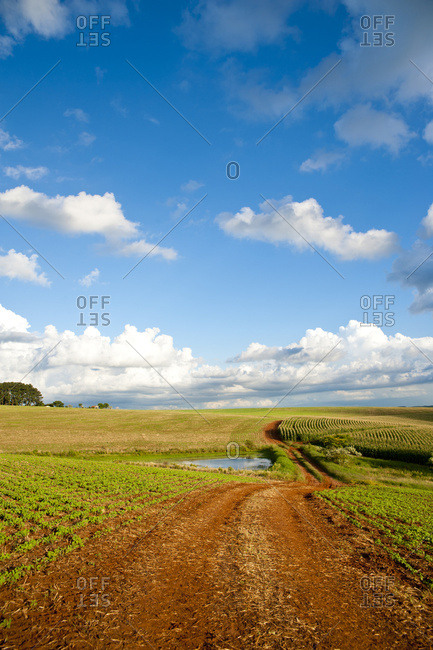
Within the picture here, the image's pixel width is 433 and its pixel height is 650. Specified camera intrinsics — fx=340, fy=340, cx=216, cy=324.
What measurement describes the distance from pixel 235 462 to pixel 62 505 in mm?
48339

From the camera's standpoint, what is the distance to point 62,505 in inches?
692

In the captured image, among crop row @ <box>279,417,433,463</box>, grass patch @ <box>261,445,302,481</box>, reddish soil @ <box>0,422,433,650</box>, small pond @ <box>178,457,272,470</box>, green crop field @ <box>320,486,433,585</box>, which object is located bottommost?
small pond @ <box>178,457,272,470</box>

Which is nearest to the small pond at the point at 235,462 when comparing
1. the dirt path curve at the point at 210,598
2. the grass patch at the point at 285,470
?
the grass patch at the point at 285,470

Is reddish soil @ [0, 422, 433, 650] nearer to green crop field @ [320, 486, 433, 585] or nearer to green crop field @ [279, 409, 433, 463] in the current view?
green crop field @ [320, 486, 433, 585]

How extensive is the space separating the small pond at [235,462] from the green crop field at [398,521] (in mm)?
29848

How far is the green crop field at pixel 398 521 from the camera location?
1315cm

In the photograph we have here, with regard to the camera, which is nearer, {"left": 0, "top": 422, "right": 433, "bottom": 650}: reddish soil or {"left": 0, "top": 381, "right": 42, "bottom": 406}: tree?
{"left": 0, "top": 422, "right": 433, "bottom": 650}: reddish soil

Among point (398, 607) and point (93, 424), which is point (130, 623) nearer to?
point (398, 607)

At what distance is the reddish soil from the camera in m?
7.45

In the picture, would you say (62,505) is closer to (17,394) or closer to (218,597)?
(218,597)

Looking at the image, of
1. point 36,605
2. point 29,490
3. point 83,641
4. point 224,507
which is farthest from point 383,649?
point 29,490

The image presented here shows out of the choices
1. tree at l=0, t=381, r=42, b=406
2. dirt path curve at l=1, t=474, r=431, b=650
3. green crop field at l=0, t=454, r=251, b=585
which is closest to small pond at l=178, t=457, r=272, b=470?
green crop field at l=0, t=454, r=251, b=585

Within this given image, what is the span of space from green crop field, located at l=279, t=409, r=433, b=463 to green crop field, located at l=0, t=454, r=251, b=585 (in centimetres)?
4550

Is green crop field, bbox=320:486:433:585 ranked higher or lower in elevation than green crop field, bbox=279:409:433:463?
higher
